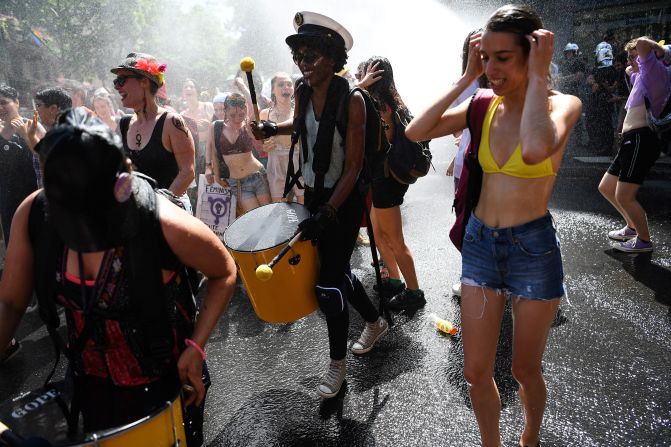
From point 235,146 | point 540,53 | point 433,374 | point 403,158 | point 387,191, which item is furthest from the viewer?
point 235,146

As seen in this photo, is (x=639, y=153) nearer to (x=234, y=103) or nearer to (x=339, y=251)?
(x=339, y=251)

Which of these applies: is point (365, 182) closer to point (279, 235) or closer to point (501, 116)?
point (279, 235)

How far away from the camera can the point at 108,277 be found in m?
1.60

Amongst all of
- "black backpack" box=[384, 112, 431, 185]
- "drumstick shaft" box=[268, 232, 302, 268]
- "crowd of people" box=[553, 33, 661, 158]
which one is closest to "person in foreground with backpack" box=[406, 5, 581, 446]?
"drumstick shaft" box=[268, 232, 302, 268]

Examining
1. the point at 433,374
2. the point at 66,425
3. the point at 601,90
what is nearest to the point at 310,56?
the point at 433,374

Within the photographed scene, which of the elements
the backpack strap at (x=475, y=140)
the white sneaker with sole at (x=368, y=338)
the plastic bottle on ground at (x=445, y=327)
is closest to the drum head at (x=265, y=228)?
the backpack strap at (x=475, y=140)

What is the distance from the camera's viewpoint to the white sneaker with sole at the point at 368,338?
3.60m

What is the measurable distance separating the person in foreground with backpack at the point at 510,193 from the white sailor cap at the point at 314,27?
1011 mm

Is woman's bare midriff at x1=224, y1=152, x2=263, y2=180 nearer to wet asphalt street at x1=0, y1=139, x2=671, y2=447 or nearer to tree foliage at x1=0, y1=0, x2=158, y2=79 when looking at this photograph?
wet asphalt street at x1=0, y1=139, x2=671, y2=447

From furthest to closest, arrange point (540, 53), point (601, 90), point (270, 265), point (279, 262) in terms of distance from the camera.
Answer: point (601, 90)
point (279, 262)
point (270, 265)
point (540, 53)

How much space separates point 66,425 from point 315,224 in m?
1.47

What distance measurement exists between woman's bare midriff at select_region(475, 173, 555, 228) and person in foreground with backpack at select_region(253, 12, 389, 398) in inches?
36.2

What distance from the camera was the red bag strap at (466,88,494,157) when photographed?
7.29ft

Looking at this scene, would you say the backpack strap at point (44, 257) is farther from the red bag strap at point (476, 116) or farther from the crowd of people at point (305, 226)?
the red bag strap at point (476, 116)
